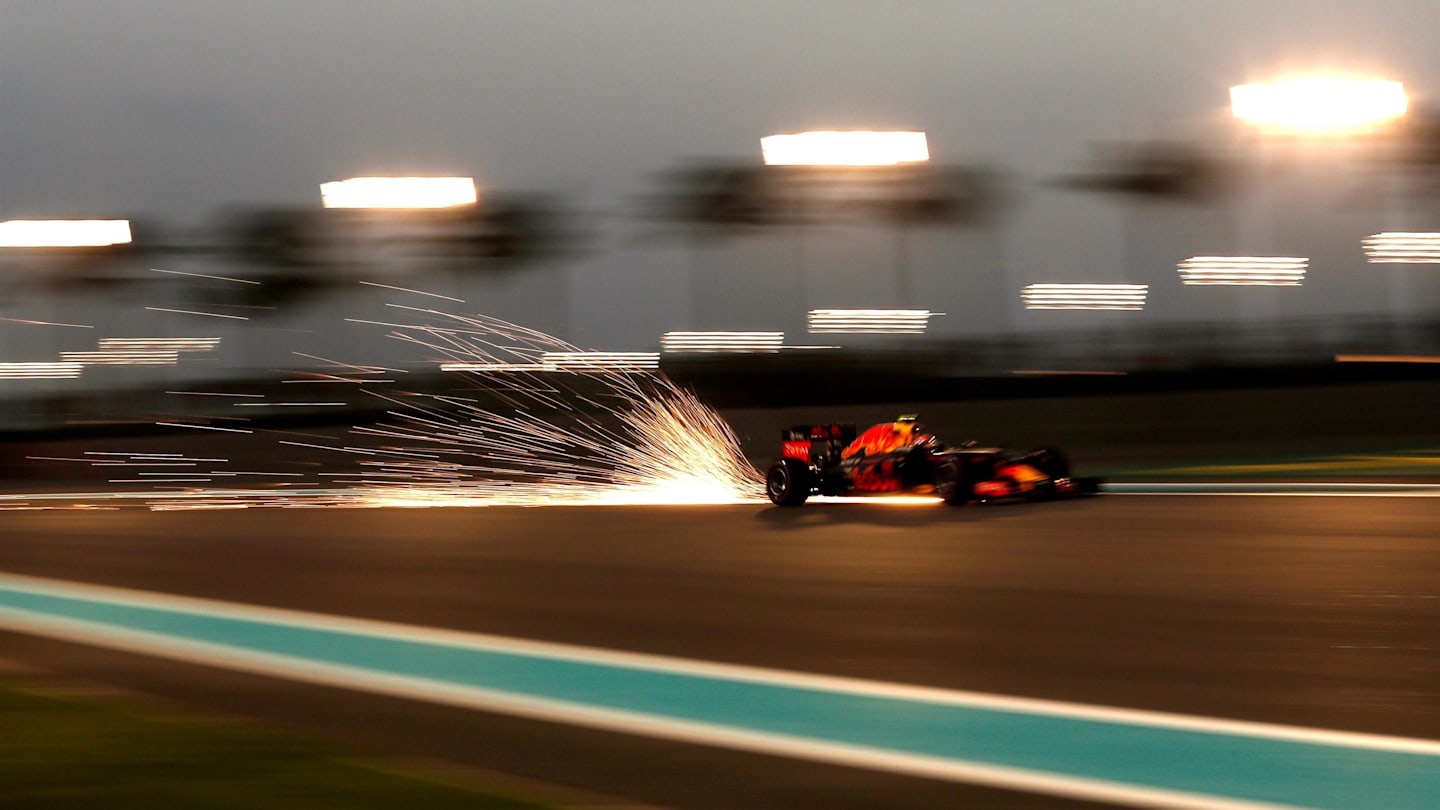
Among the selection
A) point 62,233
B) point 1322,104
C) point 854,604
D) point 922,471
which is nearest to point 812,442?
point 922,471

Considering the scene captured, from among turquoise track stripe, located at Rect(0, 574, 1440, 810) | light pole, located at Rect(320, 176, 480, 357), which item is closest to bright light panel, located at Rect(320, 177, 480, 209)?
light pole, located at Rect(320, 176, 480, 357)

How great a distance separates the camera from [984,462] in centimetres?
1431

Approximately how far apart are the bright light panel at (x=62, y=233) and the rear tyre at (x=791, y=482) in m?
40.6

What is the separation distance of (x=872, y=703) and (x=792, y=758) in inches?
34.0

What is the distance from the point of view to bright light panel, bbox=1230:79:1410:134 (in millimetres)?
33469

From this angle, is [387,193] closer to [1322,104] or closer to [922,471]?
[1322,104]

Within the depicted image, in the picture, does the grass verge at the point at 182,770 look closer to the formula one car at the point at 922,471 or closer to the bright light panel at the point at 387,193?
the formula one car at the point at 922,471

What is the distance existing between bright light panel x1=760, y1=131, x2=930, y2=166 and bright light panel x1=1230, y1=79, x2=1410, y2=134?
8.40m

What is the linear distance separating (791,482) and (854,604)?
6897 millimetres

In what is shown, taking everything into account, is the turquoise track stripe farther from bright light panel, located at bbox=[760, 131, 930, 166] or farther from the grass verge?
bright light panel, located at bbox=[760, 131, 930, 166]

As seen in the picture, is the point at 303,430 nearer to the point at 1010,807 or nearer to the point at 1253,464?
the point at 1253,464

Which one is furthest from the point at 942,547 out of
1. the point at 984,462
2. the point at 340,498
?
the point at 340,498

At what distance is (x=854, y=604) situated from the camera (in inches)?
332

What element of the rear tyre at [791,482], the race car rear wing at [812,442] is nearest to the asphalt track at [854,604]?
the rear tyre at [791,482]
